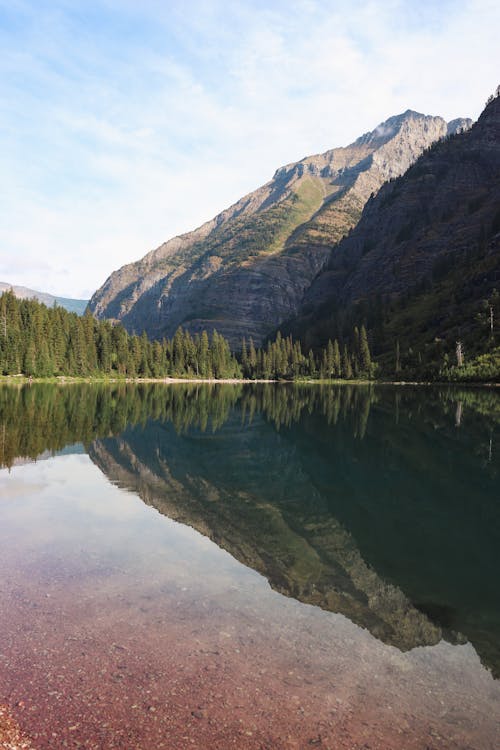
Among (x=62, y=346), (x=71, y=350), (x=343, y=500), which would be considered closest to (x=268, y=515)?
(x=343, y=500)

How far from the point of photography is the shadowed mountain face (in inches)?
581

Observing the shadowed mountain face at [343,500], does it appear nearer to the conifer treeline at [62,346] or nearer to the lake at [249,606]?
the lake at [249,606]

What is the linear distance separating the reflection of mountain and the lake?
0.36 ft

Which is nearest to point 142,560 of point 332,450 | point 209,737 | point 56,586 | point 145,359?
point 56,586

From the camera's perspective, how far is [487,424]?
56.5 m

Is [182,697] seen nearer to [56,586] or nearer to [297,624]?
[297,624]

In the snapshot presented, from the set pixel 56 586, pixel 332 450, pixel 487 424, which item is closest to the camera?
pixel 56 586

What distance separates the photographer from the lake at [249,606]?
8.95 meters

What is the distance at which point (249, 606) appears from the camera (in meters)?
13.8

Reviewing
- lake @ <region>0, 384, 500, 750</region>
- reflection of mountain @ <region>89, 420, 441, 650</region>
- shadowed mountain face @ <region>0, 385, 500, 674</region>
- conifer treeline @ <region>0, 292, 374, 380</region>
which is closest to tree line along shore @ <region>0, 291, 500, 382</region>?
conifer treeline @ <region>0, 292, 374, 380</region>

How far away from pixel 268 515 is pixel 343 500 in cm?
485

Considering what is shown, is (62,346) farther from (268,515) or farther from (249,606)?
(249,606)

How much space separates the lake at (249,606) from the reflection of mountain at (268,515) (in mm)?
110

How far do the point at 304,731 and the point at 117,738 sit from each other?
129 inches
